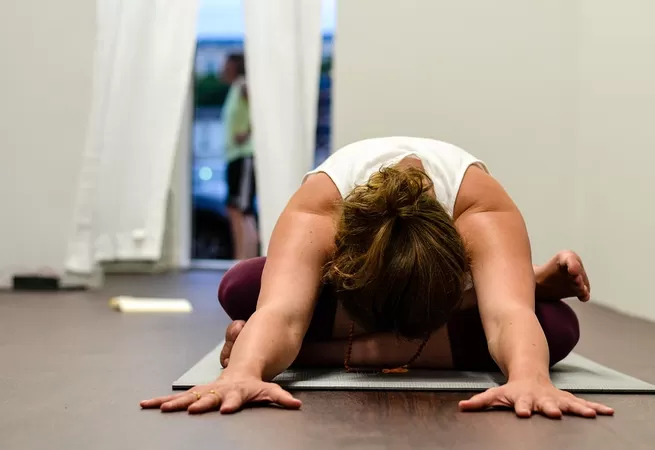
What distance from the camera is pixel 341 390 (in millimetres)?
1404

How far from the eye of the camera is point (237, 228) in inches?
226

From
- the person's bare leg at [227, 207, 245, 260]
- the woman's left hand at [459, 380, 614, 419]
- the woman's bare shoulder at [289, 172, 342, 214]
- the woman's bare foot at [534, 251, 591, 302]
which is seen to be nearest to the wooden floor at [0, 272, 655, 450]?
the woman's left hand at [459, 380, 614, 419]

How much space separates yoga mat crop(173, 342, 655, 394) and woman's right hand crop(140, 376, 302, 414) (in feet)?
0.54

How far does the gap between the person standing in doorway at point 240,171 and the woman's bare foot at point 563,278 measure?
12.5ft

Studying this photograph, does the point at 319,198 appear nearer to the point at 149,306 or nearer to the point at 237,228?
the point at 149,306

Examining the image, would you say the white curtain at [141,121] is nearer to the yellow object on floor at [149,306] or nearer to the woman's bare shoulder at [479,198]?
the yellow object on floor at [149,306]

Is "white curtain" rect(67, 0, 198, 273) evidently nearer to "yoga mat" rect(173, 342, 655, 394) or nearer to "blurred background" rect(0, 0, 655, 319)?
"blurred background" rect(0, 0, 655, 319)

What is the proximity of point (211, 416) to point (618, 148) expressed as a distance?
2.46 m

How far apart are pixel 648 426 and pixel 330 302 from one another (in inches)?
25.6

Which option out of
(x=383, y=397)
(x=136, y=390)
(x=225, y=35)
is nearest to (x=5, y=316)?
(x=136, y=390)

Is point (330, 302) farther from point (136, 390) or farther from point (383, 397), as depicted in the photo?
point (136, 390)

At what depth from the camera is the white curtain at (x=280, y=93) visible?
362cm

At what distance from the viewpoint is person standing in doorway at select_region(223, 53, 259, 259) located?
539cm

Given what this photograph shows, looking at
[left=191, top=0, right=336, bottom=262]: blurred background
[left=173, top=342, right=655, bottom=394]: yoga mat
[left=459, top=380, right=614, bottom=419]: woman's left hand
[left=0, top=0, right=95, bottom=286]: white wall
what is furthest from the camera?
[left=191, top=0, right=336, bottom=262]: blurred background
